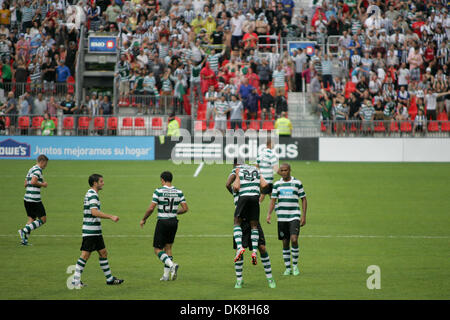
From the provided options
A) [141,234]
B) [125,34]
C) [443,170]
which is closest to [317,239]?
[141,234]

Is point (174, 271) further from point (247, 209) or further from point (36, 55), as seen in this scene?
point (36, 55)

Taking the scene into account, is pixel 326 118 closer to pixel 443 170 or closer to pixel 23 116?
pixel 443 170

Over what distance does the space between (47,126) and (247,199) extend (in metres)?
24.4

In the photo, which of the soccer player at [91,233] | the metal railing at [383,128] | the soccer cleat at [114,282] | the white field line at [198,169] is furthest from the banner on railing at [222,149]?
the soccer player at [91,233]

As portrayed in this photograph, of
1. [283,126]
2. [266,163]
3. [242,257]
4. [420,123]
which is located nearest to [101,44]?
[283,126]

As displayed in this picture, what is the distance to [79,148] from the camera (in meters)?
34.5

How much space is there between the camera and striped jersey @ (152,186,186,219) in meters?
11.4

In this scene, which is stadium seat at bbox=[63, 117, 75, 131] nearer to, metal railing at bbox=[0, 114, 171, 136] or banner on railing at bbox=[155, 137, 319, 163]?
metal railing at bbox=[0, 114, 171, 136]

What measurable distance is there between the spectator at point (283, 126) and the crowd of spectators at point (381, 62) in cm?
237

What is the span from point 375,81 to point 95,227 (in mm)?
26347

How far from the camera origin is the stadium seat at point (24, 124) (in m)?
34.2

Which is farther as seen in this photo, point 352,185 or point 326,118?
point 326,118

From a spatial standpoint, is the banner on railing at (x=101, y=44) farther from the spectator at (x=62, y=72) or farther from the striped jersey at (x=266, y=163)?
the striped jersey at (x=266, y=163)

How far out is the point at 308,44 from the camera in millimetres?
37906
